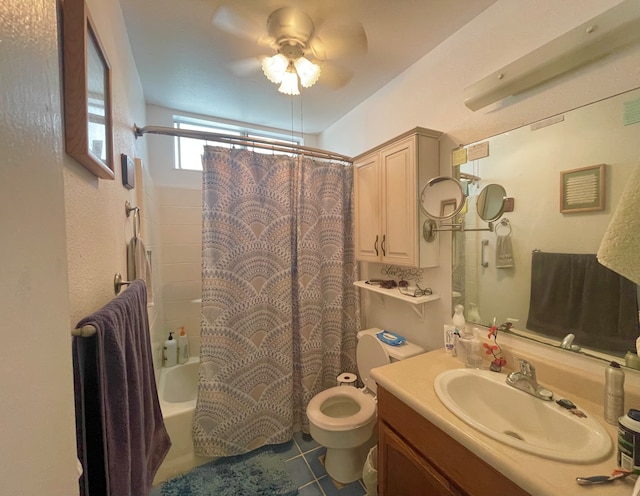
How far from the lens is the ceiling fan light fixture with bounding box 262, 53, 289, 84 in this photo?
1379mm

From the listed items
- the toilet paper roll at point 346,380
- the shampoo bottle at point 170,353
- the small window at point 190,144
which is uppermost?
the small window at point 190,144

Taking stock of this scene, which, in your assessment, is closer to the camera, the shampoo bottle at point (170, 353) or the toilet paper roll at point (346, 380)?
the toilet paper roll at point (346, 380)

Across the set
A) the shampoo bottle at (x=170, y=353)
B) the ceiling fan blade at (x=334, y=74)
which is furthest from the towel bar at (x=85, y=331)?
the shampoo bottle at (x=170, y=353)

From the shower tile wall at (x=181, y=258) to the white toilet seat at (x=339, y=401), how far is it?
1282 millimetres

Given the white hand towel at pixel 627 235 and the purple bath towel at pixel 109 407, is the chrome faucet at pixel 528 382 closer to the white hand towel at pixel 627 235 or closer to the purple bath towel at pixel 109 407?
the white hand towel at pixel 627 235

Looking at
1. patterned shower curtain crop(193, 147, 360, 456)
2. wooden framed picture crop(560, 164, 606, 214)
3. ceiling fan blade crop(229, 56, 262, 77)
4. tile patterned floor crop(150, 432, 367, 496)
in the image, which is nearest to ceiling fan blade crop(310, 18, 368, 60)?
ceiling fan blade crop(229, 56, 262, 77)

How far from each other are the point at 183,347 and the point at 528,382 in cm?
233

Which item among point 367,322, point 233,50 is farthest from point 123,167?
point 367,322

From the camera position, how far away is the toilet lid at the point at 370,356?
5.43ft

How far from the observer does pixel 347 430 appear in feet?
4.84

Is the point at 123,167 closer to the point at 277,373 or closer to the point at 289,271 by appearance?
the point at 289,271

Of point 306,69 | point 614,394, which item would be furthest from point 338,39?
point 614,394

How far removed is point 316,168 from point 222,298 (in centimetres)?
113

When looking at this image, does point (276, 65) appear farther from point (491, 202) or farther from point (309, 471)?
point (309, 471)
